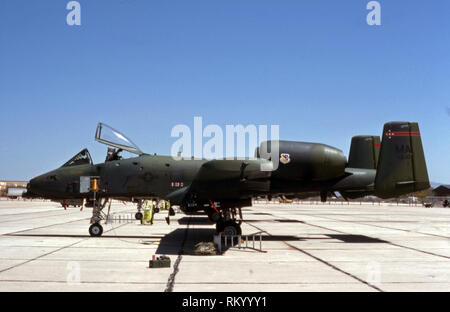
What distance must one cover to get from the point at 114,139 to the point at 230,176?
4.63 m

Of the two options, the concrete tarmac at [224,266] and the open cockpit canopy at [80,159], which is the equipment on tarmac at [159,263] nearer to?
the concrete tarmac at [224,266]

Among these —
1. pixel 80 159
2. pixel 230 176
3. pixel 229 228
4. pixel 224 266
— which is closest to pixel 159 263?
pixel 224 266

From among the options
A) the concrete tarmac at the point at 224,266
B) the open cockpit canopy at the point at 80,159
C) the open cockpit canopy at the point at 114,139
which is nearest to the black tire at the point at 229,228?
the concrete tarmac at the point at 224,266

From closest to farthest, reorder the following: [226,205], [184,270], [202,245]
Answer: [184,270] → [202,245] → [226,205]

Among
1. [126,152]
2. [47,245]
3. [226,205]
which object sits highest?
[126,152]

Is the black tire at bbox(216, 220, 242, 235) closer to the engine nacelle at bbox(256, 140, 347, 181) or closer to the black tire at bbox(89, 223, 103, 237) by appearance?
the engine nacelle at bbox(256, 140, 347, 181)

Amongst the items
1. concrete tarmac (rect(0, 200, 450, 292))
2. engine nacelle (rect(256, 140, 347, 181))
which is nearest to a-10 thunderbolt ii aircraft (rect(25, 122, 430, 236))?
engine nacelle (rect(256, 140, 347, 181))

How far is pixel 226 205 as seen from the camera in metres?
11.9

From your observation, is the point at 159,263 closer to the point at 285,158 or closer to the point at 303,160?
the point at 285,158

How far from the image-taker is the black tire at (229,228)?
468 inches
